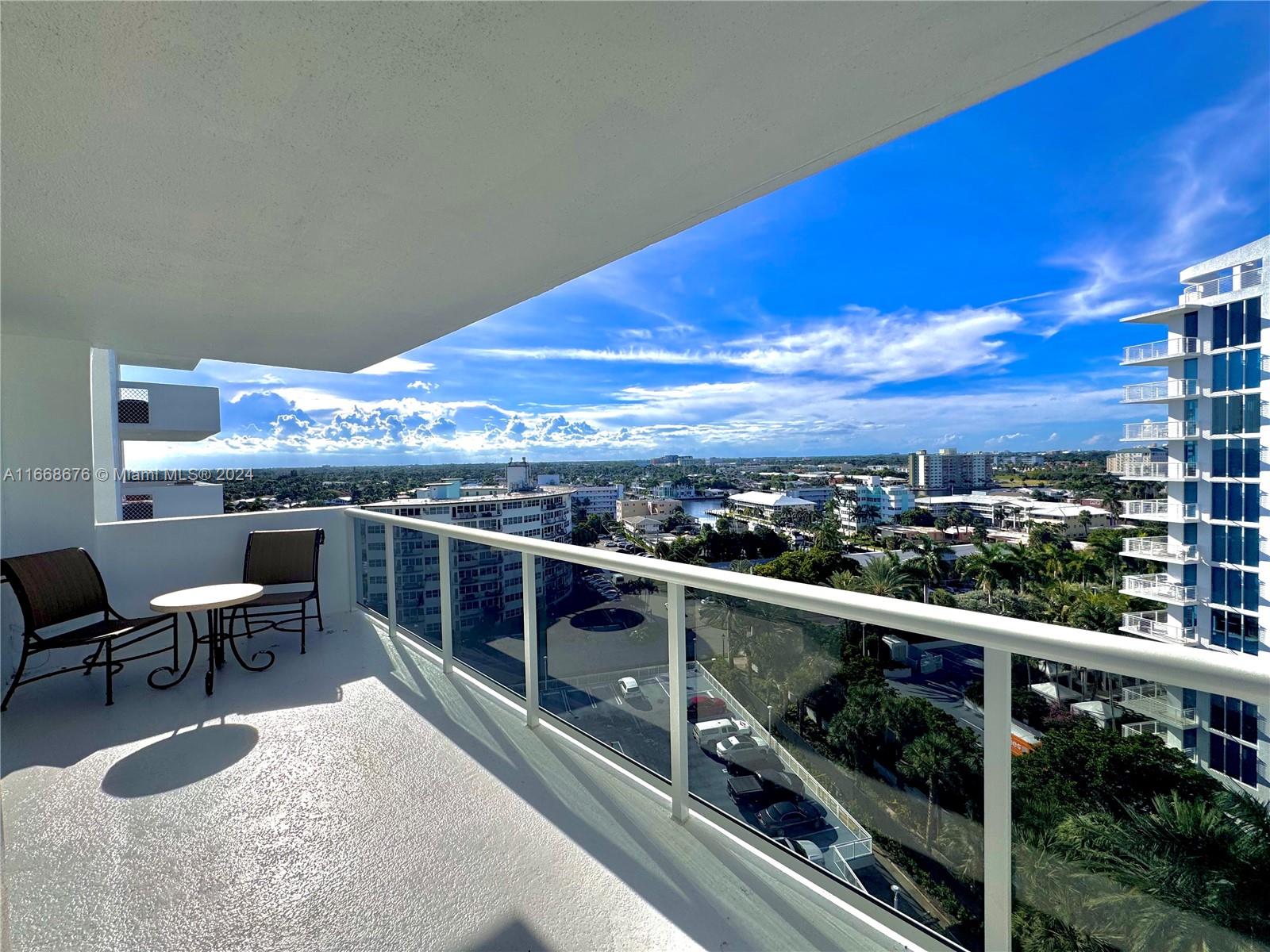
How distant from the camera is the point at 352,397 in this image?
89.1ft

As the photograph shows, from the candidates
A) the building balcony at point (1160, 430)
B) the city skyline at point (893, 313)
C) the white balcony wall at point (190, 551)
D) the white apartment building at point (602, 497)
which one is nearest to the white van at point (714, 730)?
the white balcony wall at point (190, 551)

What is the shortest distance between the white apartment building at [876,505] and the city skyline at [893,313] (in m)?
2.67

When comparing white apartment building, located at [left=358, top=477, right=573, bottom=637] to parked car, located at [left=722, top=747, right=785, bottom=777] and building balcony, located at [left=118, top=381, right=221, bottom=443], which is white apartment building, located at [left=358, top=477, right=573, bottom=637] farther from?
building balcony, located at [left=118, top=381, right=221, bottom=443]

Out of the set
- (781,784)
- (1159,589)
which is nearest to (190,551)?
(781,784)

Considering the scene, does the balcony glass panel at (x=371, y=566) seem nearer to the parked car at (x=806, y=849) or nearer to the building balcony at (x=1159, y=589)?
the parked car at (x=806, y=849)

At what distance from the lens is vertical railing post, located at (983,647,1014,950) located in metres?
1.31

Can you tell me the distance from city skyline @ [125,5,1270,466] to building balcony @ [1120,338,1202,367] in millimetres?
1735

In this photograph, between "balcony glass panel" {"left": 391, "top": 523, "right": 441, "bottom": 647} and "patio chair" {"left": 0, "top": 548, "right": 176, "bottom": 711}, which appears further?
"balcony glass panel" {"left": 391, "top": 523, "right": 441, "bottom": 647}

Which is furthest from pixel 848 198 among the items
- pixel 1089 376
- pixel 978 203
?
pixel 1089 376

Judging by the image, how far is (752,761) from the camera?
1.97 metres

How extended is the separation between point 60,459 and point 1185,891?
6262 mm

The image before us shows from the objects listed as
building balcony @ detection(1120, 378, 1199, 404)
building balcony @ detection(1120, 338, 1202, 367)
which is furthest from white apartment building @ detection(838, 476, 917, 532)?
building balcony @ detection(1120, 338, 1202, 367)

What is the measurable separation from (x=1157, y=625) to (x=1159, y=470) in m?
3.03

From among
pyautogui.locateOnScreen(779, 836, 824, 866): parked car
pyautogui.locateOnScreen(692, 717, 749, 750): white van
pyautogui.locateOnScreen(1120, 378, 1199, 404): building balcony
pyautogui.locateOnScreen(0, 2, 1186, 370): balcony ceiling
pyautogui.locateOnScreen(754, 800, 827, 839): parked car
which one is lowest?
pyautogui.locateOnScreen(779, 836, 824, 866): parked car
